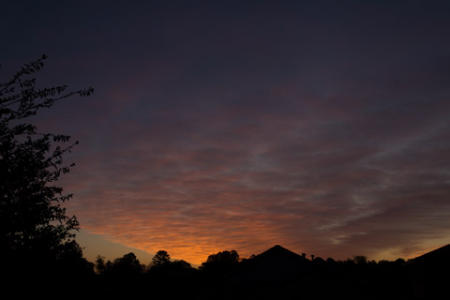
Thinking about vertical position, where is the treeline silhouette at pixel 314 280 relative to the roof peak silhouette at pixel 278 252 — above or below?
below

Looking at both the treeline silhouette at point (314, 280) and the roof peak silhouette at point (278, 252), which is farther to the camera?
the roof peak silhouette at point (278, 252)

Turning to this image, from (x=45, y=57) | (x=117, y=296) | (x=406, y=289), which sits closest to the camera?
(x=45, y=57)

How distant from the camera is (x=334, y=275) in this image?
29.7 m

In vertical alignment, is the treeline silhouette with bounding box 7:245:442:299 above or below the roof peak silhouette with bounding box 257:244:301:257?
below

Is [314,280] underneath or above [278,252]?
underneath

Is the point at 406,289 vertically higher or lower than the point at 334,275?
lower

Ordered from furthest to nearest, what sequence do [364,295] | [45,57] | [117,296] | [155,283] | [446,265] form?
[155,283] → [117,296] → [446,265] → [364,295] → [45,57]

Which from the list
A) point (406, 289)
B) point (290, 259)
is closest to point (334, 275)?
point (290, 259)

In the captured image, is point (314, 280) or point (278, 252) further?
point (278, 252)

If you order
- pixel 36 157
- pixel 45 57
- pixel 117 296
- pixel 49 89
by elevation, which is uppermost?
pixel 45 57

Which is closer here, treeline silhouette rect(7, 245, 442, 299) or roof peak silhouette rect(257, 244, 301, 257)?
treeline silhouette rect(7, 245, 442, 299)

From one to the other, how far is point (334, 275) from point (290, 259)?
7.02m

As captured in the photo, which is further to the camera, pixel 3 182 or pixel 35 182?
pixel 35 182

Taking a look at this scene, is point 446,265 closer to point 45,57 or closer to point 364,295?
point 364,295
